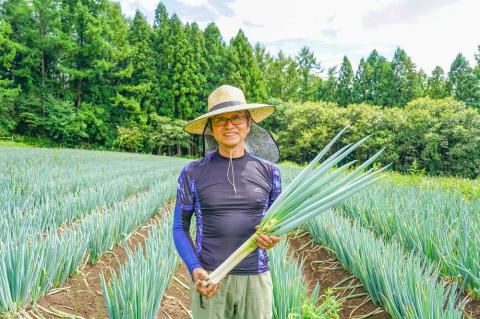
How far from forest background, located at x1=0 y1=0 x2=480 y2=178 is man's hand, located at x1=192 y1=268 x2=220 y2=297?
76.1 ft

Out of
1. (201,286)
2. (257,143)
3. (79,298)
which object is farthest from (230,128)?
(79,298)

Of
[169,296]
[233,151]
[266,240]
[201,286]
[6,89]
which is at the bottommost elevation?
[169,296]

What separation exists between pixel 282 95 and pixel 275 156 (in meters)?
40.8

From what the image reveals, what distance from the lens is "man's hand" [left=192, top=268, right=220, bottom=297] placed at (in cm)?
115

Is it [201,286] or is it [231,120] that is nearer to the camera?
[201,286]

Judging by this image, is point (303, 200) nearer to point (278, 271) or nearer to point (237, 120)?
point (237, 120)

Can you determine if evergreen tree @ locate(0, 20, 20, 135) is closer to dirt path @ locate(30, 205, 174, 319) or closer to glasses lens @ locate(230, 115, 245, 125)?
dirt path @ locate(30, 205, 174, 319)

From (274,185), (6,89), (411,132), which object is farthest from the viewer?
(6,89)

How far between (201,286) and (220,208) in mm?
366

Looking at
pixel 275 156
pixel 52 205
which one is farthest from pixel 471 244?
pixel 52 205

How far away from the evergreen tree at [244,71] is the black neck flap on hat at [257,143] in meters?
30.9

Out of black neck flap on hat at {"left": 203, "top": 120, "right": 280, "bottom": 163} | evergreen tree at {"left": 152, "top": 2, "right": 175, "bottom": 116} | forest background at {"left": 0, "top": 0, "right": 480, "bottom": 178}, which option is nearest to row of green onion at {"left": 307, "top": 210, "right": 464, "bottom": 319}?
black neck flap on hat at {"left": 203, "top": 120, "right": 280, "bottom": 163}

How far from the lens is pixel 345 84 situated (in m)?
36.7

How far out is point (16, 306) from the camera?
5.60 ft
